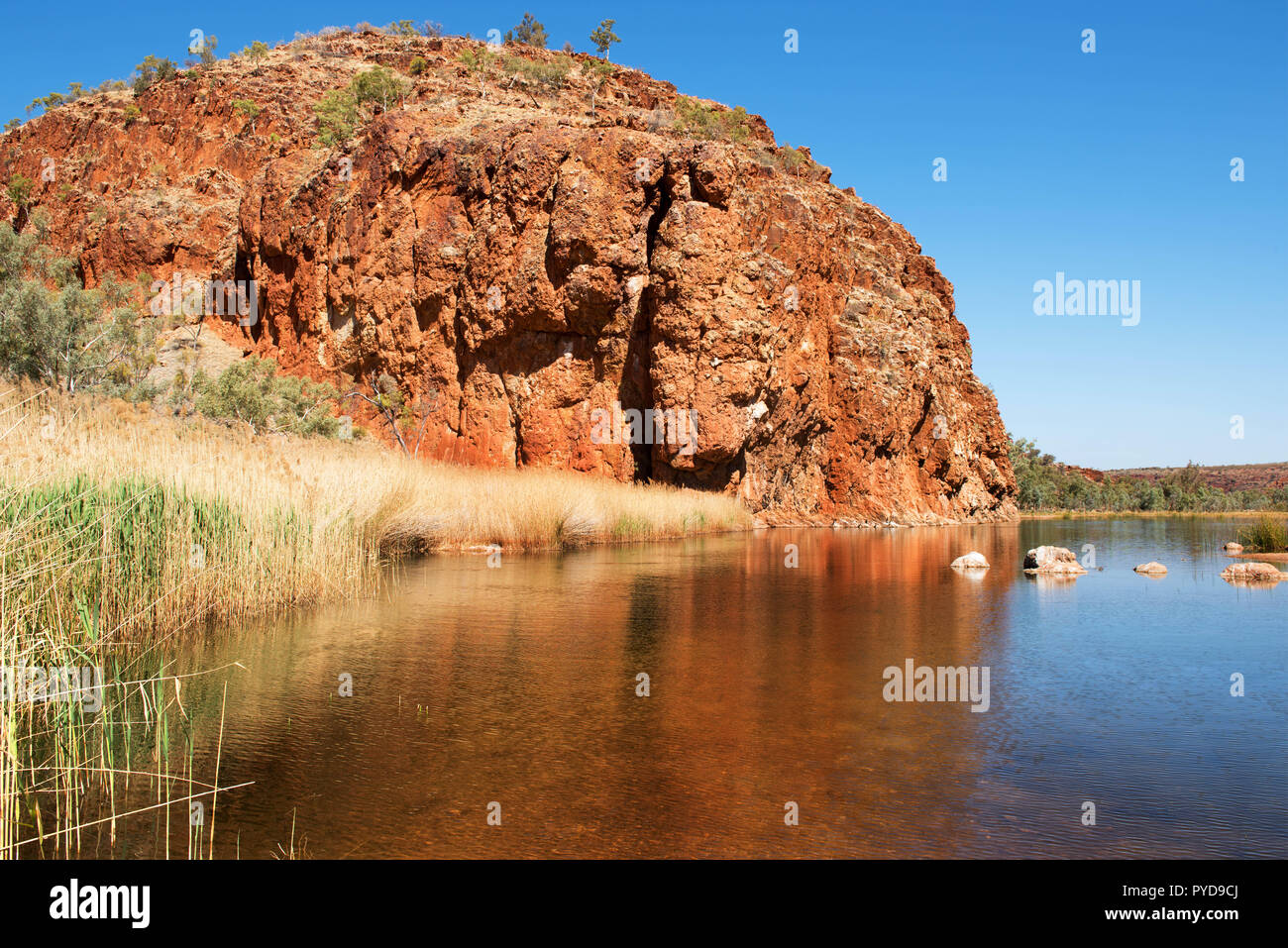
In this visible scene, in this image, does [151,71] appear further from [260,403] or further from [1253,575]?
[1253,575]

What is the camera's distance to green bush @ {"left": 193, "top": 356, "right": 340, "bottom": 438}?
20062 mm

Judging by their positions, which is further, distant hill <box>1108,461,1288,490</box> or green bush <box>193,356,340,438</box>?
distant hill <box>1108,461,1288,490</box>

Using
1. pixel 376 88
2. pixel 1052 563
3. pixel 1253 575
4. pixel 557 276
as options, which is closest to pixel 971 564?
pixel 1052 563

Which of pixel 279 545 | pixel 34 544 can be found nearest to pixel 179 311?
pixel 279 545

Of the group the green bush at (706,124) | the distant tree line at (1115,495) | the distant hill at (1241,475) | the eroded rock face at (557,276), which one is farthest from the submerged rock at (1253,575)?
the distant hill at (1241,475)

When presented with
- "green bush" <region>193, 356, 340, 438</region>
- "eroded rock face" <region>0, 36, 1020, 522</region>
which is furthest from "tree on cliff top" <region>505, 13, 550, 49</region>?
"green bush" <region>193, 356, 340, 438</region>

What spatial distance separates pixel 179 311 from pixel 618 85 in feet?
76.8

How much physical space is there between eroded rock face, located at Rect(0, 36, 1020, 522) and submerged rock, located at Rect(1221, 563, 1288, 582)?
52.6ft

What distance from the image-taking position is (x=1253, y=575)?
14.4 m

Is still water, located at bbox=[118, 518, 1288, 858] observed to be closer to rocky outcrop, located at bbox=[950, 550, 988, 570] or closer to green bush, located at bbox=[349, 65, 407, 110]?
rocky outcrop, located at bbox=[950, 550, 988, 570]

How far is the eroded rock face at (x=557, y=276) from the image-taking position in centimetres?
2852

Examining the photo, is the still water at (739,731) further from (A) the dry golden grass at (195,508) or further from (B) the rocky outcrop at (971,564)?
(B) the rocky outcrop at (971,564)
